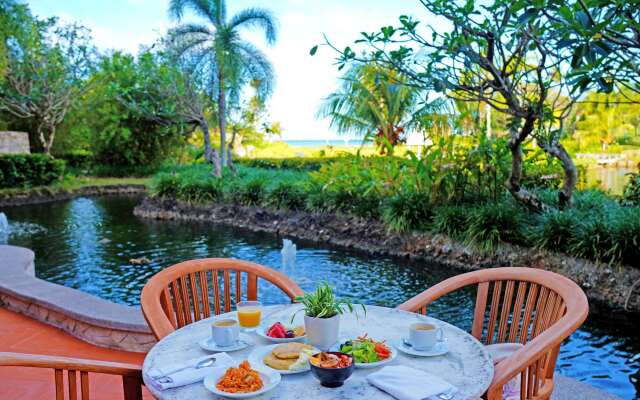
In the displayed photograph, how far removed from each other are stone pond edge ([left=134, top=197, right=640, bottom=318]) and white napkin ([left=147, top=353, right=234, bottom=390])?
5.30 m

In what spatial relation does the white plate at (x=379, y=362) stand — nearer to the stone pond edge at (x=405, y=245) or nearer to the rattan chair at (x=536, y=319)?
the rattan chair at (x=536, y=319)

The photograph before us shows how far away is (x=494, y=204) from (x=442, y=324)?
607cm

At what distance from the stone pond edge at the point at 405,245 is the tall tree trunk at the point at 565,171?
1039 millimetres

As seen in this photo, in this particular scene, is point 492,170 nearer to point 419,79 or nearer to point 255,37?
point 419,79

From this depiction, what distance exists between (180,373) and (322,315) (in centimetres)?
53

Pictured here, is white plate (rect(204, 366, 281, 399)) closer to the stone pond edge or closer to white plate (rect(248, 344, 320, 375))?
white plate (rect(248, 344, 320, 375))

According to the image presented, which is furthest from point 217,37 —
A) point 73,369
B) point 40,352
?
point 73,369

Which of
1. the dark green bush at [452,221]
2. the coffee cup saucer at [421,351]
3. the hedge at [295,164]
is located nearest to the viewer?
the coffee cup saucer at [421,351]

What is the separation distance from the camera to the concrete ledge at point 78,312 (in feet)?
12.5

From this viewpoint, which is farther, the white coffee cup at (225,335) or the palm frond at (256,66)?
the palm frond at (256,66)

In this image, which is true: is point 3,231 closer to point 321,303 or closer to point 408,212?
point 408,212

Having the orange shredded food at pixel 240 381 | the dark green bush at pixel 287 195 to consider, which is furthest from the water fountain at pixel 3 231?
the orange shredded food at pixel 240 381

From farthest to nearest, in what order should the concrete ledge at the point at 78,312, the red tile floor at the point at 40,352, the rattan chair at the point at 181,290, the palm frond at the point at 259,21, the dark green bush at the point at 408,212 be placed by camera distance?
1. the palm frond at the point at 259,21
2. the dark green bush at the point at 408,212
3. the concrete ledge at the point at 78,312
4. the red tile floor at the point at 40,352
5. the rattan chair at the point at 181,290

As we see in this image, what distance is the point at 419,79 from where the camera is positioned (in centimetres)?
638
